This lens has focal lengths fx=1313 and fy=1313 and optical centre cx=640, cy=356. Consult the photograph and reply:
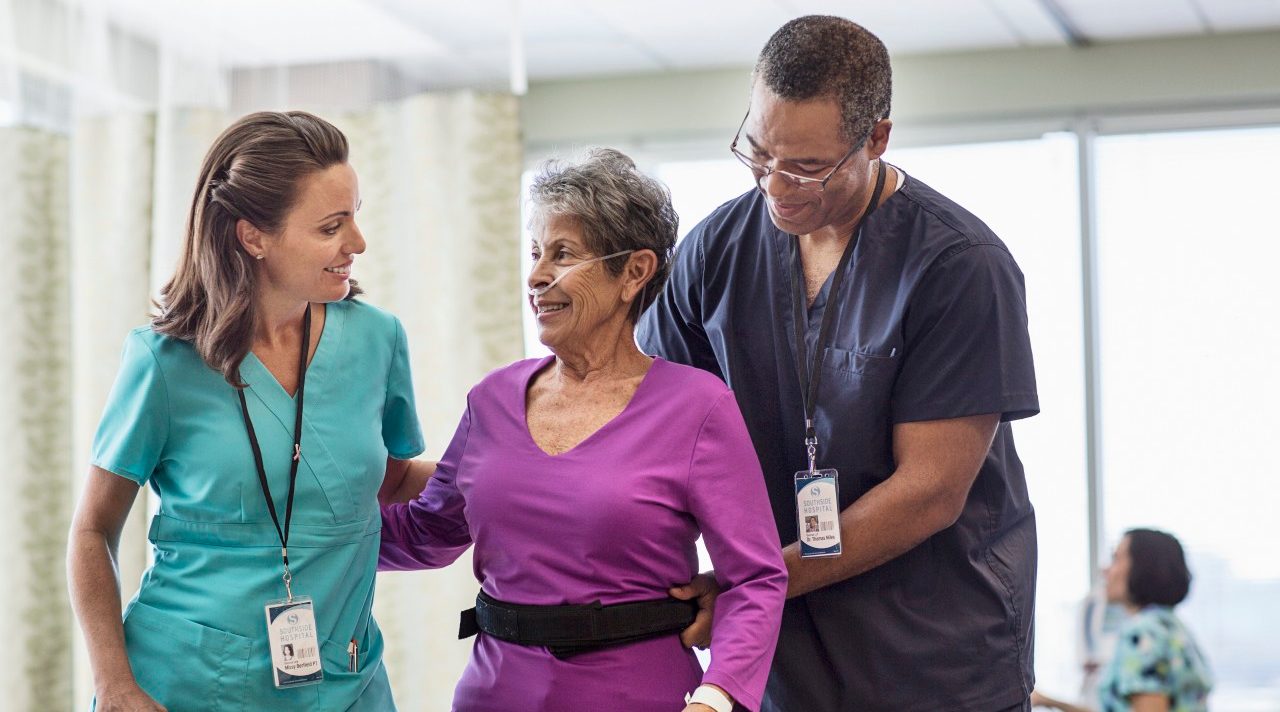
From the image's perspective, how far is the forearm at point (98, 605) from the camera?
165 cm

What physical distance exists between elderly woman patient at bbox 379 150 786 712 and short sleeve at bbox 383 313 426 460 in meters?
0.25

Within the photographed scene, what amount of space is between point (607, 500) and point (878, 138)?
621 mm

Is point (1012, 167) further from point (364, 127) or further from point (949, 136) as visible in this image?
point (364, 127)

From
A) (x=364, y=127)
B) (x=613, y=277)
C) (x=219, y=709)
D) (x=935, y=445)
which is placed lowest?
(x=219, y=709)

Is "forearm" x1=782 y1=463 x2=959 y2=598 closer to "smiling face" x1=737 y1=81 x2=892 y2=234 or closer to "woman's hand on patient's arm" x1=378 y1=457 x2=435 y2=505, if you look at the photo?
"smiling face" x1=737 y1=81 x2=892 y2=234

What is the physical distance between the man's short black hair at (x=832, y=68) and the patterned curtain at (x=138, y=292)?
5.74 ft

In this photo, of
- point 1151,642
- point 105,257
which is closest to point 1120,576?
point 1151,642

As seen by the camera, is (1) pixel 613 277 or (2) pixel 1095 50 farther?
(2) pixel 1095 50

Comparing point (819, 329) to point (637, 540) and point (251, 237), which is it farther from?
point (251, 237)

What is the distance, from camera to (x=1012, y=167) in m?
5.35

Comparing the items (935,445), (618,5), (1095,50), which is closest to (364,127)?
(618,5)

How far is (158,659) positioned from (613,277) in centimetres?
76

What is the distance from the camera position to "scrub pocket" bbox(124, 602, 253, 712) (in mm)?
1672

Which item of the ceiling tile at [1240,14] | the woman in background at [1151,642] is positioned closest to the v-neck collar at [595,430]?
the woman in background at [1151,642]
